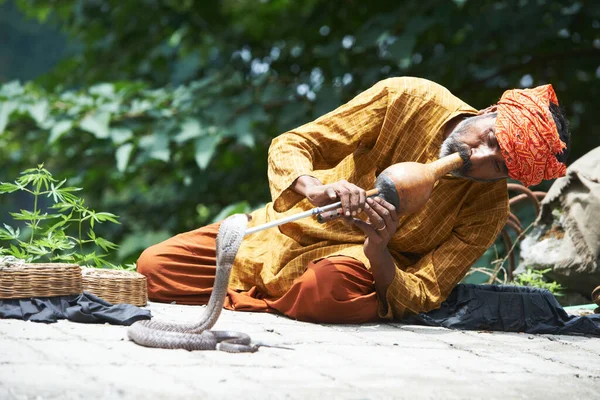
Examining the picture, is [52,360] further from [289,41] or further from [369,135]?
[289,41]

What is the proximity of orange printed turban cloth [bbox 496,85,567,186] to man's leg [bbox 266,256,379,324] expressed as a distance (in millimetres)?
820

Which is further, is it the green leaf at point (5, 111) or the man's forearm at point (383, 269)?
the green leaf at point (5, 111)

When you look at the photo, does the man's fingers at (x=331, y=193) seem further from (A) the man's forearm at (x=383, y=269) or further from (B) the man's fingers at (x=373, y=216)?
(A) the man's forearm at (x=383, y=269)

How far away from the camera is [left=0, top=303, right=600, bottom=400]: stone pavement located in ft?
7.45

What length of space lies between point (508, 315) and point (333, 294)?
2.97ft

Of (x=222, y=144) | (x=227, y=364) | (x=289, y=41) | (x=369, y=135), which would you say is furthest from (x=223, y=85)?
(x=227, y=364)

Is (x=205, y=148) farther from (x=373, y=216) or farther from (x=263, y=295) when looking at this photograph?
(x=373, y=216)

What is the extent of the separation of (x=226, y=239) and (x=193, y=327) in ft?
1.18

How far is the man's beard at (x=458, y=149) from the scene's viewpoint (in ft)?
11.5

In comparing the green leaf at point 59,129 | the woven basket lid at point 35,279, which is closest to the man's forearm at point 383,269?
the woven basket lid at point 35,279

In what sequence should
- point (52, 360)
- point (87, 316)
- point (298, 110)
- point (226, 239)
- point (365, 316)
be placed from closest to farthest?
1. point (52, 360)
2. point (226, 239)
3. point (87, 316)
4. point (365, 316)
5. point (298, 110)

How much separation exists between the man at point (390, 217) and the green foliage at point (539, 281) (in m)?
1.05

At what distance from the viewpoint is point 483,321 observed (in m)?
3.90

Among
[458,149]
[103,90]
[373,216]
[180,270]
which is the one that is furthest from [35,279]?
[103,90]
